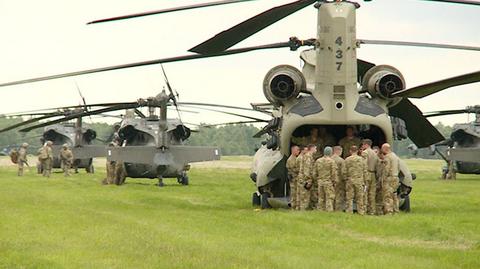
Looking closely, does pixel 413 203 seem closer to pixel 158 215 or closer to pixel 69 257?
pixel 158 215

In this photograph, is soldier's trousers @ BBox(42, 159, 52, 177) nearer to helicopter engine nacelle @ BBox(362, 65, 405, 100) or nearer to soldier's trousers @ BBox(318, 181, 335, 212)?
soldier's trousers @ BBox(318, 181, 335, 212)

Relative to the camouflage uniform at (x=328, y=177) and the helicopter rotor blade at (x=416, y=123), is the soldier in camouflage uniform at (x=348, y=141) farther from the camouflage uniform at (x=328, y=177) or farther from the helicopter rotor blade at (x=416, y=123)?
the camouflage uniform at (x=328, y=177)

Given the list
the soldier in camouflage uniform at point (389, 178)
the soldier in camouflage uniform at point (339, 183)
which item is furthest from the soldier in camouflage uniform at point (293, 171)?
the soldier in camouflage uniform at point (389, 178)

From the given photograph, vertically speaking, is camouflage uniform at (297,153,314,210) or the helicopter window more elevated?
the helicopter window

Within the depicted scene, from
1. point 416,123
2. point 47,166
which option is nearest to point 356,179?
point 416,123

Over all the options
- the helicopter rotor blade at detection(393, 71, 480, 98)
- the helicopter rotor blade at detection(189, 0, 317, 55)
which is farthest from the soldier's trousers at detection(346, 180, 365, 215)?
the helicopter rotor blade at detection(393, 71, 480, 98)

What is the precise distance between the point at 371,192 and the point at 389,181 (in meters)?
0.40

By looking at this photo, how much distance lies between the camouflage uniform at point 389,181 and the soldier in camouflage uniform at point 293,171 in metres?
1.67

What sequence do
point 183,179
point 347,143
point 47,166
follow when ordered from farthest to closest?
1. point 47,166
2. point 183,179
3. point 347,143

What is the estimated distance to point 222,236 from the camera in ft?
41.1

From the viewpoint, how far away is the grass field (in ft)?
32.6

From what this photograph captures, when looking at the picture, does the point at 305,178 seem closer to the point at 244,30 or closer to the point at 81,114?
the point at 244,30

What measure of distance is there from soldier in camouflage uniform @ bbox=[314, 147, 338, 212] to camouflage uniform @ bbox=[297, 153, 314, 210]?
15 cm

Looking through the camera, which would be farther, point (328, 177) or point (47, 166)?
point (47, 166)
